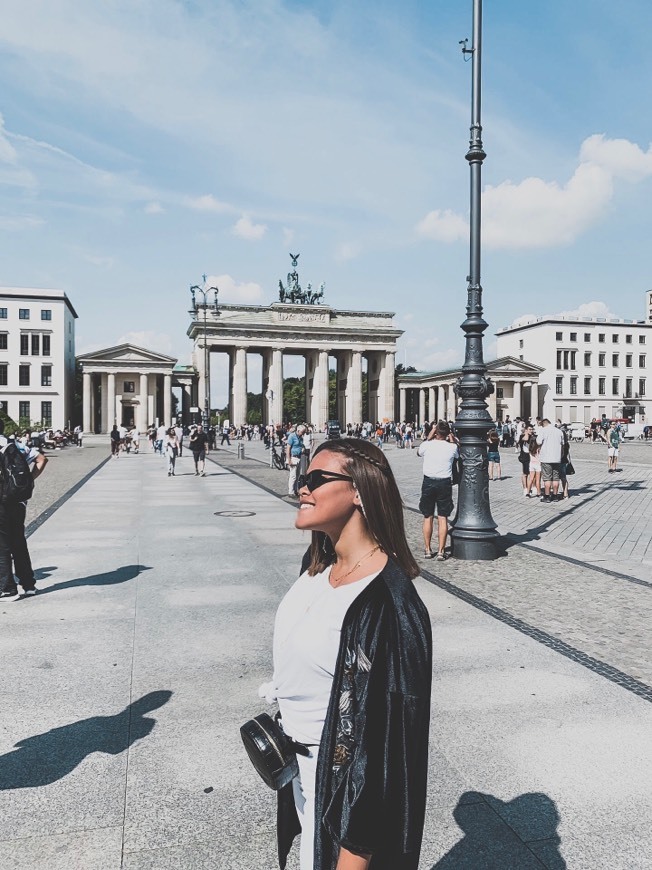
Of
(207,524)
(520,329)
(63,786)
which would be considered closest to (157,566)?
(207,524)

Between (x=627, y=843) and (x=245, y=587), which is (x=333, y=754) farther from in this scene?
(x=245, y=587)

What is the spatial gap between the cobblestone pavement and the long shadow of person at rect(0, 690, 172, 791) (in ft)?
11.2

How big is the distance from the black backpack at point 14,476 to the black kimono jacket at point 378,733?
21.0ft

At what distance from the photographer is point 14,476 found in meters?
7.53

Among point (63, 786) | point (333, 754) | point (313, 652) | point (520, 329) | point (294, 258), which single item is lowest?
point (63, 786)

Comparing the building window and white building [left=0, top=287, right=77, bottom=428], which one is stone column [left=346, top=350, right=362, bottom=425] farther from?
the building window

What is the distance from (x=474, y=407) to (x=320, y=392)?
80897 millimetres

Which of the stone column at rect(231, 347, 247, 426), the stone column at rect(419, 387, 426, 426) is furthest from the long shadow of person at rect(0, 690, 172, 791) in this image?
the stone column at rect(419, 387, 426, 426)

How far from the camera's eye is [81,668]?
5.43m

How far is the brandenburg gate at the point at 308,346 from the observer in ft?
287

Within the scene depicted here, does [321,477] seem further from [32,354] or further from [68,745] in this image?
[32,354]

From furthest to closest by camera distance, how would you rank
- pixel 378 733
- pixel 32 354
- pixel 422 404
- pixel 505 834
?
pixel 422 404 < pixel 32 354 < pixel 505 834 < pixel 378 733

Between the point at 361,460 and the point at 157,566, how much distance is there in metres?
7.54

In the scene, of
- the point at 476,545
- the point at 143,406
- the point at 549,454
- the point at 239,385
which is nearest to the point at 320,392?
the point at 239,385
